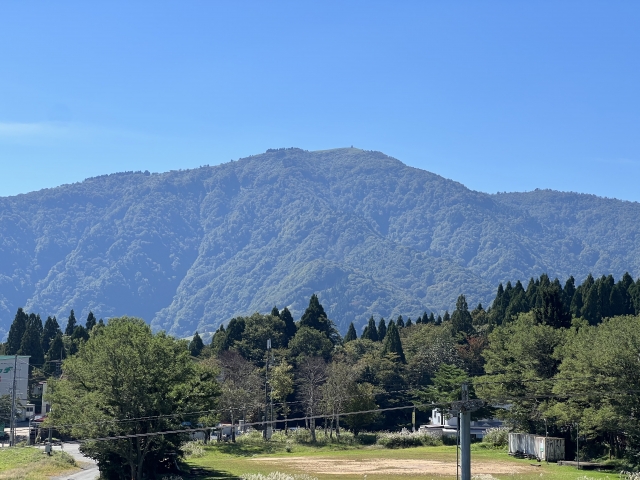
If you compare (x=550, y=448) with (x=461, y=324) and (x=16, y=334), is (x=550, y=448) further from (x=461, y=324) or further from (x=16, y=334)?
(x=16, y=334)

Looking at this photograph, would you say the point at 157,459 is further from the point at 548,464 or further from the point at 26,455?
the point at 548,464

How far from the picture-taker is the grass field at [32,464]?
206ft

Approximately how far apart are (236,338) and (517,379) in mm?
57143

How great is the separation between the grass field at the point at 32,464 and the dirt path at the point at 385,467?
1612 centimetres

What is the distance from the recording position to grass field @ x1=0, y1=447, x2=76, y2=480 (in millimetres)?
62688

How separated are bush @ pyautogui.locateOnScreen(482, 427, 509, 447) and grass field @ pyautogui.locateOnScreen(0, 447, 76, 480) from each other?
3987 centimetres

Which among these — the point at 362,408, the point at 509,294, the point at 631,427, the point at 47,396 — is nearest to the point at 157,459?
the point at 47,396

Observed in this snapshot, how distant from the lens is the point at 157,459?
2462 inches

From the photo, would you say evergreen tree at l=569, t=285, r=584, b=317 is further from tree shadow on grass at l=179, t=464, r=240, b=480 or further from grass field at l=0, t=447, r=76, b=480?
grass field at l=0, t=447, r=76, b=480

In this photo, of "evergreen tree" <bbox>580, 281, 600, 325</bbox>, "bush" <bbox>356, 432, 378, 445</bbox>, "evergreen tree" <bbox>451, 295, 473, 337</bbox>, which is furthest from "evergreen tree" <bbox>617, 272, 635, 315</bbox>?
"bush" <bbox>356, 432, 378, 445</bbox>

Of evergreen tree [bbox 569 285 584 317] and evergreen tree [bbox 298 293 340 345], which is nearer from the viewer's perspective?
evergreen tree [bbox 569 285 584 317]

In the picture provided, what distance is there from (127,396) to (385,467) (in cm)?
2097

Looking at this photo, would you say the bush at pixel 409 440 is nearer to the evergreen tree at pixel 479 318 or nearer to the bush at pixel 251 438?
the bush at pixel 251 438

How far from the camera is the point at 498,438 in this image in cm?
8712
